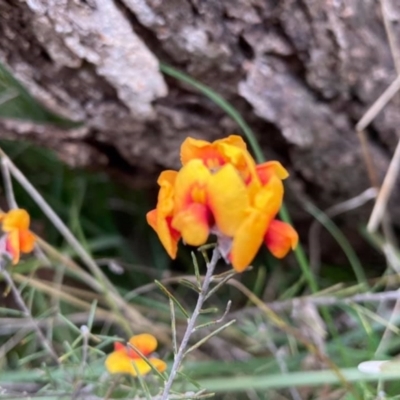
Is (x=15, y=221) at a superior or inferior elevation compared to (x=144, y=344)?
superior

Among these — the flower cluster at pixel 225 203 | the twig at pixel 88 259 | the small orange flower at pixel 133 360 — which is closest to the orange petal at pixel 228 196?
the flower cluster at pixel 225 203

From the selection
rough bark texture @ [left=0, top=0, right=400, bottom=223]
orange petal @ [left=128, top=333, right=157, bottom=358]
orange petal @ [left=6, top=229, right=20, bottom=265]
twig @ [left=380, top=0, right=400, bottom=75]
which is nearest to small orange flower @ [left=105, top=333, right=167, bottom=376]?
orange petal @ [left=128, top=333, right=157, bottom=358]

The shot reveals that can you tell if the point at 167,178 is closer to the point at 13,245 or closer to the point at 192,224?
the point at 192,224

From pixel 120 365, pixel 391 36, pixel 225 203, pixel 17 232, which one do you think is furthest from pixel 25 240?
pixel 391 36

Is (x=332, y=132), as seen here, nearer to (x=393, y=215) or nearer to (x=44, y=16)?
(x=393, y=215)

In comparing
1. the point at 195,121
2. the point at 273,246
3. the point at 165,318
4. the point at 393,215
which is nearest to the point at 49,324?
the point at 165,318

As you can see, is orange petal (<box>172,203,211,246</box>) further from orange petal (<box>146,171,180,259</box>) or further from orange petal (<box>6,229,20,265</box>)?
orange petal (<box>6,229,20,265</box>)
